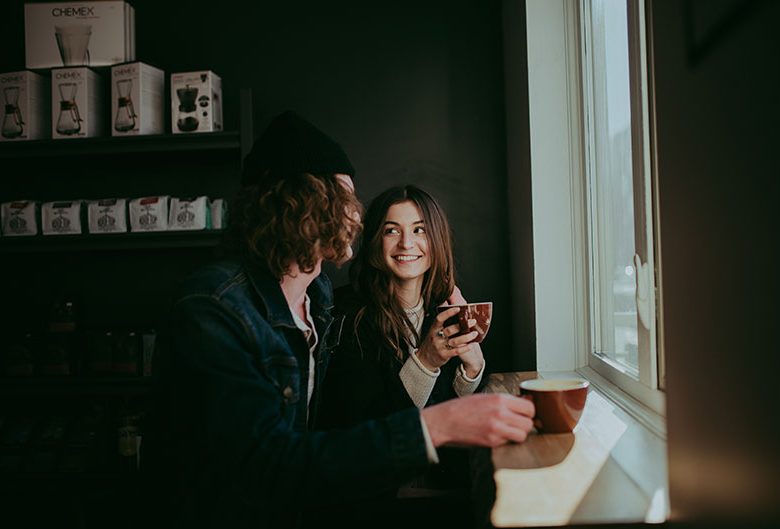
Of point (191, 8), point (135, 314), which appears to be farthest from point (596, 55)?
point (135, 314)

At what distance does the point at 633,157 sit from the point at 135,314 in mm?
2138

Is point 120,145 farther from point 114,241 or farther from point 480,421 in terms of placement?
point 480,421

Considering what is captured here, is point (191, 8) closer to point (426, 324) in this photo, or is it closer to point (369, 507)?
point (426, 324)

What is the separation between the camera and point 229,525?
115 cm

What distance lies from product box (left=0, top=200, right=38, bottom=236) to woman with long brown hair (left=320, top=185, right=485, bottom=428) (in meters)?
1.27

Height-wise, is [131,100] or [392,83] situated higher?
[392,83]

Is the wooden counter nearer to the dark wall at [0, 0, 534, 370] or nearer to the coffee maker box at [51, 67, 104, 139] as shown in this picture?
the dark wall at [0, 0, 534, 370]

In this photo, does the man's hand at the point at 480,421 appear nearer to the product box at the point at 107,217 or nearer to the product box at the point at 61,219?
the product box at the point at 107,217

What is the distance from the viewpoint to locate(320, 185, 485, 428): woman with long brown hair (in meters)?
1.64

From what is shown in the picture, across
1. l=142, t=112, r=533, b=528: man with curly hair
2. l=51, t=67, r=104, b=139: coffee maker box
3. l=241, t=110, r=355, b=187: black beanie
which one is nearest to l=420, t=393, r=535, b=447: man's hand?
l=142, t=112, r=533, b=528: man with curly hair

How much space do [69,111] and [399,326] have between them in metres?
1.56

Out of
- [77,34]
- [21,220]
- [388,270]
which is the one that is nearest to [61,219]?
[21,220]

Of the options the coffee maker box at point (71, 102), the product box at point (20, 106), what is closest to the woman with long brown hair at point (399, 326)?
the coffee maker box at point (71, 102)

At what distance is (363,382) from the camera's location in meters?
1.68
